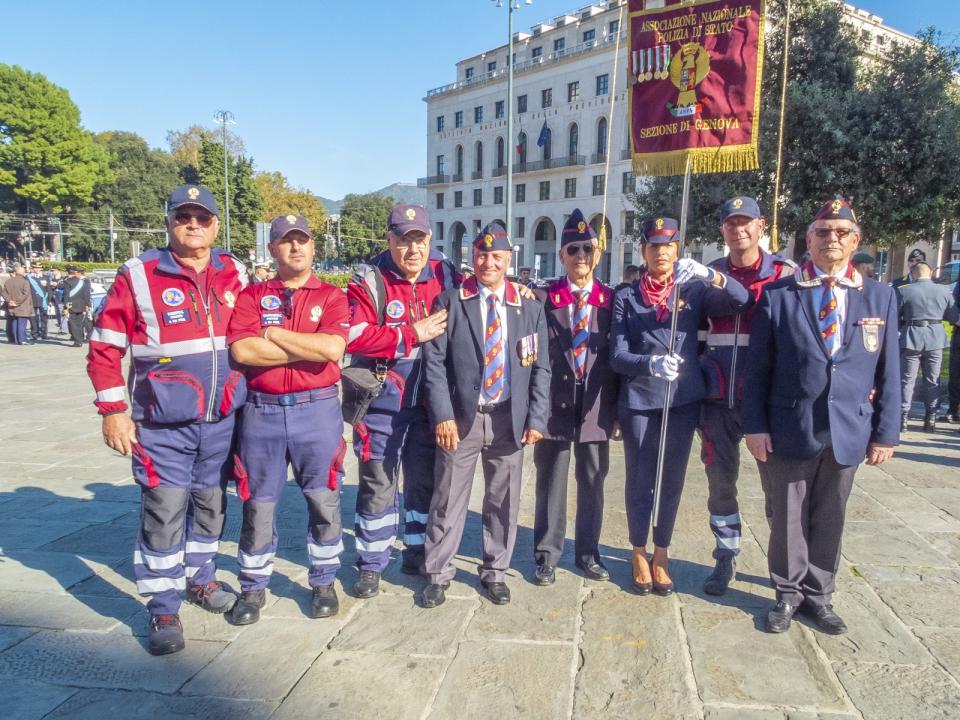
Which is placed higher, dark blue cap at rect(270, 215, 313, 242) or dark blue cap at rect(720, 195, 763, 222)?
dark blue cap at rect(720, 195, 763, 222)

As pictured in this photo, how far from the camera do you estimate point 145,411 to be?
3.21 metres

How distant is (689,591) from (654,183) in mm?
18364

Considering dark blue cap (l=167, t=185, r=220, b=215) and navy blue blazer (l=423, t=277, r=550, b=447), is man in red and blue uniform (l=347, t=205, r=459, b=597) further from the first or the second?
dark blue cap (l=167, t=185, r=220, b=215)

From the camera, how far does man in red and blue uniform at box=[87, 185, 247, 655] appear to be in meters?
3.17

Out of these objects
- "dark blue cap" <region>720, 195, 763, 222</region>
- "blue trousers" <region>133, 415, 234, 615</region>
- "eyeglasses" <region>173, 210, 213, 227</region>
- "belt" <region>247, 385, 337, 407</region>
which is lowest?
"blue trousers" <region>133, 415, 234, 615</region>

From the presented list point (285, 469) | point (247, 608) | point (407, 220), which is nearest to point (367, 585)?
point (247, 608)

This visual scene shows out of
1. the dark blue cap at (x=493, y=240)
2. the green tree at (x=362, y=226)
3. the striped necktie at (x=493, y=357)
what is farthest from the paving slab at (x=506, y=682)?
the green tree at (x=362, y=226)

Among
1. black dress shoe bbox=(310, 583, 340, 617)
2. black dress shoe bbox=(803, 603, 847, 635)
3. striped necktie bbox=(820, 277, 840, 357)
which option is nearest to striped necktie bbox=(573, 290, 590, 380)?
striped necktie bbox=(820, 277, 840, 357)

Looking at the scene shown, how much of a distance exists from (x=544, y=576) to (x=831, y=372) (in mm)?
1899

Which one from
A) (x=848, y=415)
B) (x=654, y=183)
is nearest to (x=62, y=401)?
(x=848, y=415)

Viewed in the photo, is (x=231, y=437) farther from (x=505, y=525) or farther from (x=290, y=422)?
(x=505, y=525)

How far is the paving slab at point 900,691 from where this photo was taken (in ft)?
8.86

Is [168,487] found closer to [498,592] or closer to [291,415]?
[291,415]

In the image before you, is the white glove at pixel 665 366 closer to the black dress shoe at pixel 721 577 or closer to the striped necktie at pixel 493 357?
the striped necktie at pixel 493 357
